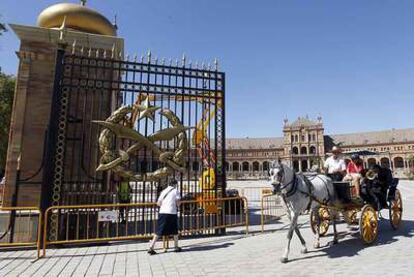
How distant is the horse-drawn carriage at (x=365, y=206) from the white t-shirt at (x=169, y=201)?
10.9ft

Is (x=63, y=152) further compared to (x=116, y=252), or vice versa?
(x=63, y=152)

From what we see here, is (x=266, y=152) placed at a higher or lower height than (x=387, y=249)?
higher

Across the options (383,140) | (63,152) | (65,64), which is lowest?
(63,152)

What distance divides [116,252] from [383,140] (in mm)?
106824

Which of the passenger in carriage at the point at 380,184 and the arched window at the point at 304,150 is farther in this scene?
the arched window at the point at 304,150

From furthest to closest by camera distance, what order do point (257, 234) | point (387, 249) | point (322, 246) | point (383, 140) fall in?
point (383, 140) < point (257, 234) < point (322, 246) < point (387, 249)

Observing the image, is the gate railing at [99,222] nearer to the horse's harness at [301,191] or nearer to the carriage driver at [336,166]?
the horse's harness at [301,191]

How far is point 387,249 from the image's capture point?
6707 mm

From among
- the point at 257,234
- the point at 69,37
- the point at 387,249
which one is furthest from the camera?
the point at 69,37

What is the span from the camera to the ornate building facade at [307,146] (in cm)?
9225

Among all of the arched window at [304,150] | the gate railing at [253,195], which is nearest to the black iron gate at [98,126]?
the gate railing at [253,195]

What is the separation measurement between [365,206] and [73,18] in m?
11.6

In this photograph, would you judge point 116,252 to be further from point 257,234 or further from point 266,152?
point 266,152

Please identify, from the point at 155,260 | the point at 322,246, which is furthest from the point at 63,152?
the point at 322,246
